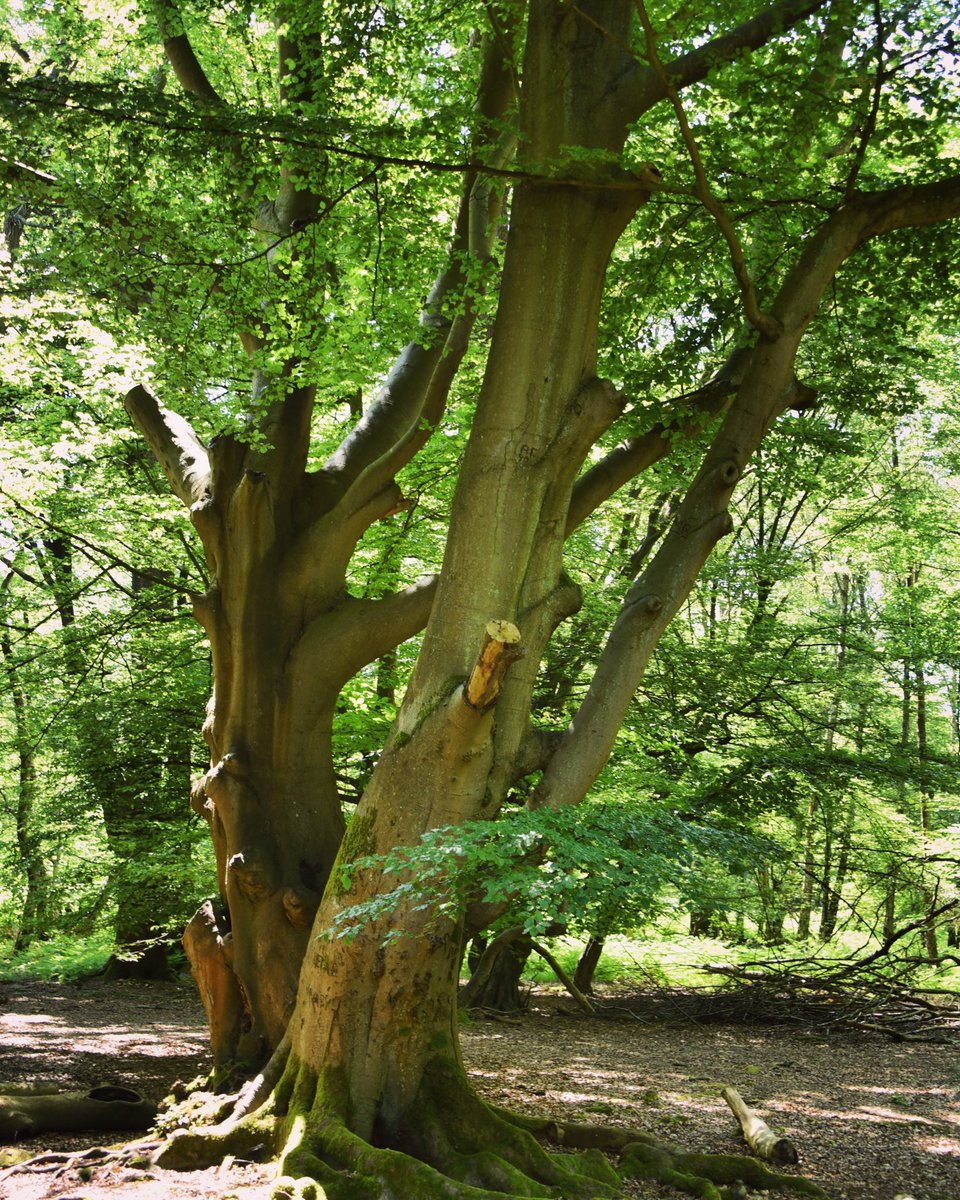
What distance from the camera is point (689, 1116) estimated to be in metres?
Result: 6.33

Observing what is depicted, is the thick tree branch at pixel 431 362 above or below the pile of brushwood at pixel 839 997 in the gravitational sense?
above

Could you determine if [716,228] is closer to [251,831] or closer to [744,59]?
[744,59]

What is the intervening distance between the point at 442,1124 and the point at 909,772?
23.4 ft

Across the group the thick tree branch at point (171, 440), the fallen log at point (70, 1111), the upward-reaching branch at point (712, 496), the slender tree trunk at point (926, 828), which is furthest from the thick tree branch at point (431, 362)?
the slender tree trunk at point (926, 828)

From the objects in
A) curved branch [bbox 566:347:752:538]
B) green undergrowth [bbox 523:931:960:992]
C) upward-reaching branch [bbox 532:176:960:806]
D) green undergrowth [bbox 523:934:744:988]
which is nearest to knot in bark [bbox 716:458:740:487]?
upward-reaching branch [bbox 532:176:960:806]

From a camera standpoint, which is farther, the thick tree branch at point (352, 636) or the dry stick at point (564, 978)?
the dry stick at point (564, 978)

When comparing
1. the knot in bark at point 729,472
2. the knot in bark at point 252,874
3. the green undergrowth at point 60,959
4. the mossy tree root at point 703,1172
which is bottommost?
the green undergrowth at point 60,959

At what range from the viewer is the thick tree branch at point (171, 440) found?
6.97 metres

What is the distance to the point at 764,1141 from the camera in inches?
210

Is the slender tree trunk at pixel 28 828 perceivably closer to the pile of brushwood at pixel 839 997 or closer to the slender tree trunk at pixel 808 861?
the pile of brushwood at pixel 839 997

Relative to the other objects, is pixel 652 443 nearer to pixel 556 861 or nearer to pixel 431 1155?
pixel 556 861

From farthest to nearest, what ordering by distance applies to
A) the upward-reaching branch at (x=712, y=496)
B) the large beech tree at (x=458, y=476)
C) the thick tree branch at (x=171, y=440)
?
1. the thick tree branch at (x=171, y=440)
2. the upward-reaching branch at (x=712, y=496)
3. the large beech tree at (x=458, y=476)

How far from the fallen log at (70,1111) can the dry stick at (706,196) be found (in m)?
5.85

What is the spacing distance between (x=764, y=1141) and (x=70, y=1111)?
13.1 feet
